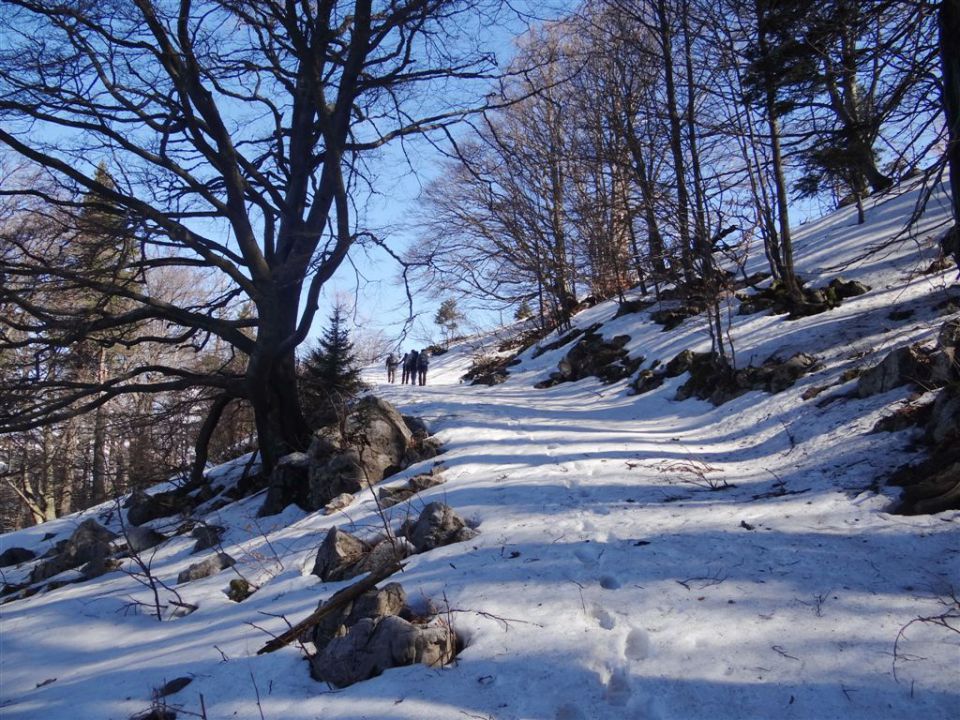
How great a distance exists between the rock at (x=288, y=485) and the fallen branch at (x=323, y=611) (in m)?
4.42

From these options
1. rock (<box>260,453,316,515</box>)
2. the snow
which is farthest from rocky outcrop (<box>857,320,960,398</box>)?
rock (<box>260,453,316,515</box>)

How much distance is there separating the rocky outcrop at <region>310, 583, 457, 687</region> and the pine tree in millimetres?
7655

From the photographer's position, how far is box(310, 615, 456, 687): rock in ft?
10.7

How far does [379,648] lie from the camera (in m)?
3.31

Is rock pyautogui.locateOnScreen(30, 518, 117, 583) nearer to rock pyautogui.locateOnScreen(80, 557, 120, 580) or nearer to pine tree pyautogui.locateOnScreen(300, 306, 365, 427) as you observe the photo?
rock pyautogui.locateOnScreen(80, 557, 120, 580)

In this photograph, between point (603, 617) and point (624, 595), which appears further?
point (624, 595)

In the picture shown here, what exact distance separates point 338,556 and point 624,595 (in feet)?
7.69

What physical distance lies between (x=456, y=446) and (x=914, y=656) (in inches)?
242

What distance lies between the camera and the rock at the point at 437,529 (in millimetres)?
4883

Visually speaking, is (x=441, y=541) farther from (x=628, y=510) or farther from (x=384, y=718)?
(x=384, y=718)

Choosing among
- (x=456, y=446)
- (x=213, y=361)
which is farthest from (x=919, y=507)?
(x=213, y=361)

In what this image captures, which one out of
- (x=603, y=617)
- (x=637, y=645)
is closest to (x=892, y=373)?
(x=603, y=617)

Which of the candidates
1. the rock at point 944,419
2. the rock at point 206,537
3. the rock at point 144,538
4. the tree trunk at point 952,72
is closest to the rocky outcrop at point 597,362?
the tree trunk at point 952,72

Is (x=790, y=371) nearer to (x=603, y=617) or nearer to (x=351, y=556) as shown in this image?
(x=603, y=617)
